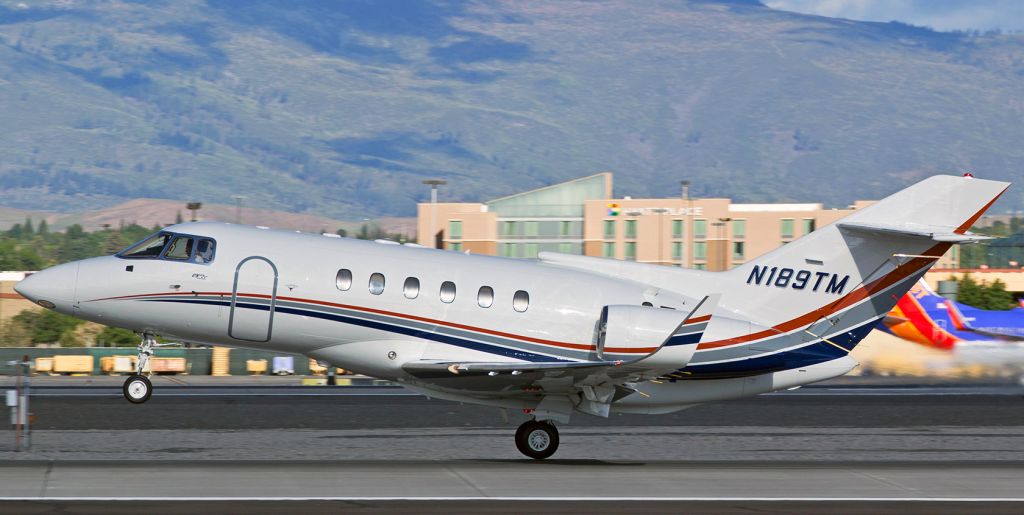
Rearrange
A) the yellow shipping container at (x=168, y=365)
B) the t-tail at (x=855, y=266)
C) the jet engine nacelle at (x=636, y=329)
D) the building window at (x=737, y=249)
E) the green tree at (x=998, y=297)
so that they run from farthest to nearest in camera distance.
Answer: the building window at (x=737, y=249)
the green tree at (x=998, y=297)
the yellow shipping container at (x=168, y=365)
the t-tail at (x=855, y=266)
the jet engine nacelle at (x=636, y=329)

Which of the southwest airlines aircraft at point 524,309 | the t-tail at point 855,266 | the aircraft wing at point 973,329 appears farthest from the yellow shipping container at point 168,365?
the t-tail at point 855,266

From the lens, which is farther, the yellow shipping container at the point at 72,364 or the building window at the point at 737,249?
the building window at the point at 737,249

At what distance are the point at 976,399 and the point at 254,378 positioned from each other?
29611mm

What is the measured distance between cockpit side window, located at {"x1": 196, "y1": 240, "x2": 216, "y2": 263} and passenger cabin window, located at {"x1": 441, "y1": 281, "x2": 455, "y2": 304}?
4.17 metres

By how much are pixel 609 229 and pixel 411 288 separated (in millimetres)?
90971

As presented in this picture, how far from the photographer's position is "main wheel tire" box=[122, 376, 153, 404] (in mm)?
22312

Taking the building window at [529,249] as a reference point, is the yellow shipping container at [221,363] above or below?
below

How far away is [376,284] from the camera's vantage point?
23094mm

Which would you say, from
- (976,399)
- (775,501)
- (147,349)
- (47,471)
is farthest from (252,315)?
(976,399)

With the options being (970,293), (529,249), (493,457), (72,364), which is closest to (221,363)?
(72,364)

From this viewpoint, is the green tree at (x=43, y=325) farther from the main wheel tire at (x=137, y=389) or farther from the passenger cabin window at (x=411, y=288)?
the passenger cabin window at (x=411, y=288)

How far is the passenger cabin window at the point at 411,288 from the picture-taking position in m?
23.2

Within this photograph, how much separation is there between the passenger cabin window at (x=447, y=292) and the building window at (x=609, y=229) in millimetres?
90052

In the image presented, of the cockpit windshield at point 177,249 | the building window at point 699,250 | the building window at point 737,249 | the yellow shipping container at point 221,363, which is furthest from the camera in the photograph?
the building window at point 737,249
